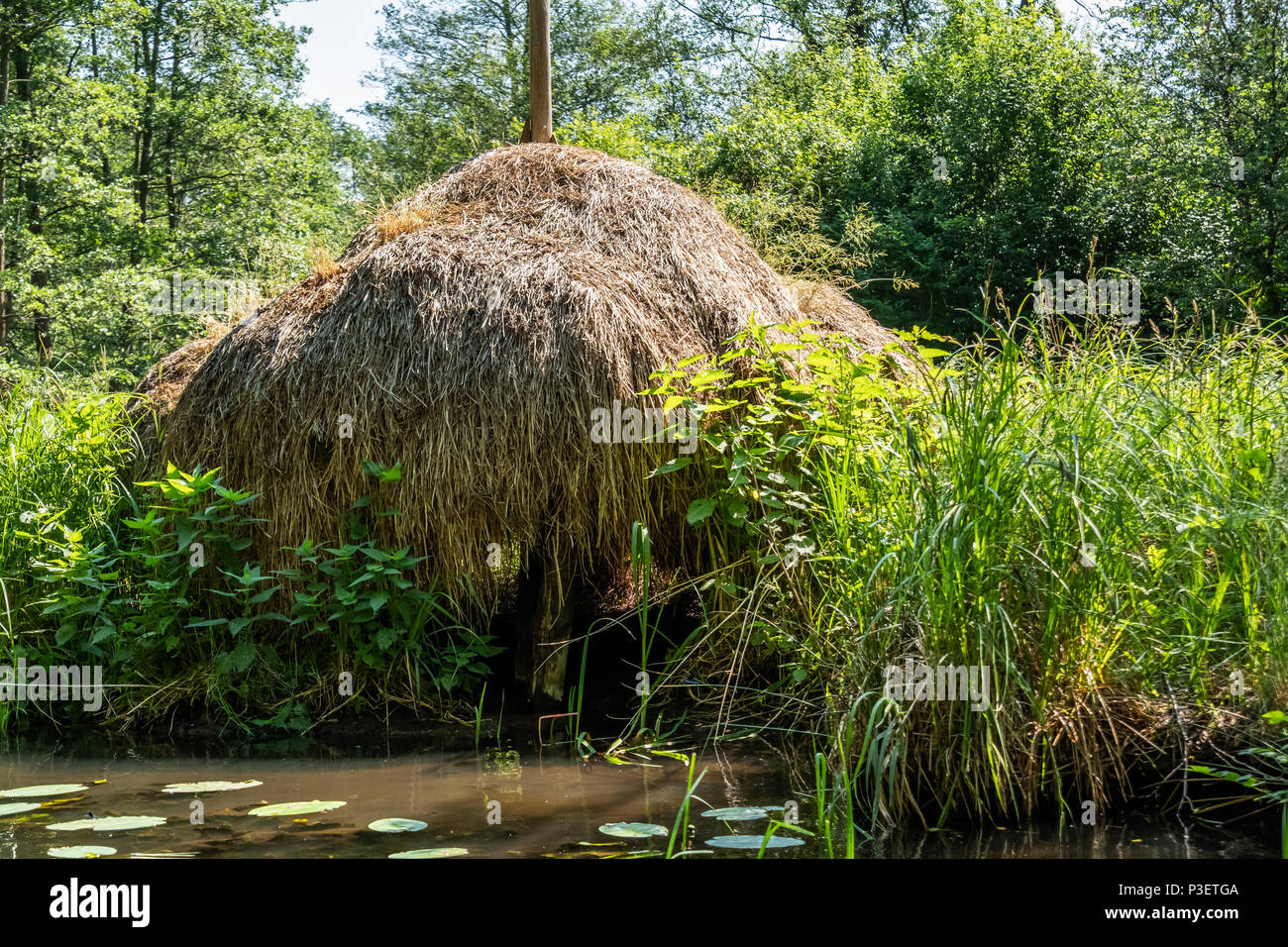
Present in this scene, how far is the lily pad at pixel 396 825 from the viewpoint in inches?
150

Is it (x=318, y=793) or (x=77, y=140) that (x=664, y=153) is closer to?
(x=77, y=140)

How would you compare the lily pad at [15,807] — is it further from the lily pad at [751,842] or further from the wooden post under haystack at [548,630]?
the lily pad at [751,842]

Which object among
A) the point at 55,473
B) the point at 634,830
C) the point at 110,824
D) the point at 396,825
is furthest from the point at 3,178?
the point at 634,830

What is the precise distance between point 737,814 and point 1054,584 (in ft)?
4.62

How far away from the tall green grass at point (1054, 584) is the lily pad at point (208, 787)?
2.46m

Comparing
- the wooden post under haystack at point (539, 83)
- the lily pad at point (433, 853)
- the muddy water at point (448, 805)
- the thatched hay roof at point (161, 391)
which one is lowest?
the muddy water at point (448, 805)

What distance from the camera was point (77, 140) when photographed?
51.6 ft

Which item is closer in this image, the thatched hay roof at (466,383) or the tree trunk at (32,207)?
the thatched hay roof at (466,383)

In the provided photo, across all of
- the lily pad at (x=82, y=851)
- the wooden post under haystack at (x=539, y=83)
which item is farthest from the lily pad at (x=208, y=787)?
the wooden post under haystack at (x=539, y=83)

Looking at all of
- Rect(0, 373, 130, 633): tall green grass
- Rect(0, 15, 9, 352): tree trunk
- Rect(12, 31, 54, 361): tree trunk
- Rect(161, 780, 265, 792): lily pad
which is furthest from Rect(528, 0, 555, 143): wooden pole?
Rect(0, 15, 9, 352): tree trunk

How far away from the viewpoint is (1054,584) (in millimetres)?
3766

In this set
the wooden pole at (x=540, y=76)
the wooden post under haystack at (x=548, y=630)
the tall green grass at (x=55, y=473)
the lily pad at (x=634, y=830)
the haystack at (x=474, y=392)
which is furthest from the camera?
the wooden pole at (x=540, y=76)

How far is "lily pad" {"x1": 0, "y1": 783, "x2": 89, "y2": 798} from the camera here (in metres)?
4.35

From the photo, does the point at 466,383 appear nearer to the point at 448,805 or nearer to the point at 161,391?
the point at 448,805
